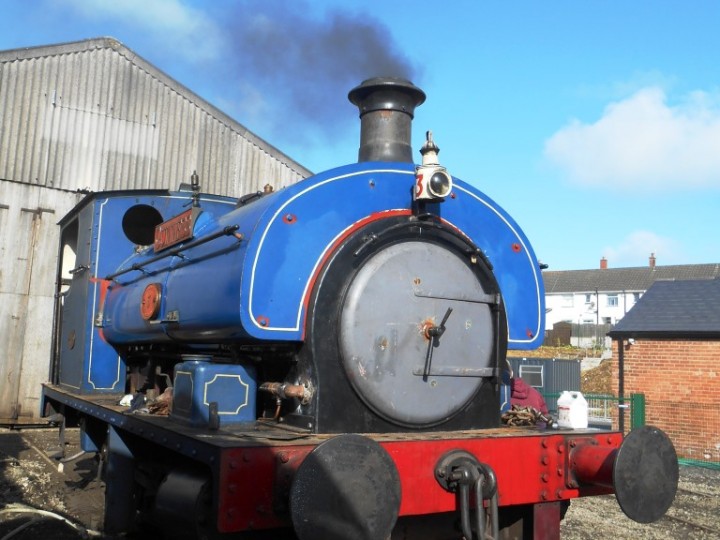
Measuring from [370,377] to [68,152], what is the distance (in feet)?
37.7

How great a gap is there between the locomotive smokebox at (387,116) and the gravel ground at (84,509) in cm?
362

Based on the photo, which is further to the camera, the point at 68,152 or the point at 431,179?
the point at 68,152

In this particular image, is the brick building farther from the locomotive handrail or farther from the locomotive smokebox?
the locomotive handrail

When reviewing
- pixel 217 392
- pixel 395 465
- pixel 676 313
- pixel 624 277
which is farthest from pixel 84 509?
pixel 624 277

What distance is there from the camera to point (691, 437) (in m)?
11.9

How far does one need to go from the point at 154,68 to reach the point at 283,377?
11.9 metres

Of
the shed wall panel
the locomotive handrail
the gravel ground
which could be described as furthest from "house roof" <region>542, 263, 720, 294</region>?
the locomotive handrail

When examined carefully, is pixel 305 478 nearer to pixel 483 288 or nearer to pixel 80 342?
pixel 483 288

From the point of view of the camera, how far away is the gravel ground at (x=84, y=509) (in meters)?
5.64

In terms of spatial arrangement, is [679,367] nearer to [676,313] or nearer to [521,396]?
[676,313]

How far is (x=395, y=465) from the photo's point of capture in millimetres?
2984

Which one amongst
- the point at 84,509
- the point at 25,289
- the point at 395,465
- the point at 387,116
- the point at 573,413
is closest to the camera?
the point at 395,465

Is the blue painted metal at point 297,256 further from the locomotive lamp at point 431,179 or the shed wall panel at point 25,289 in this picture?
the shed wall panel at point 25,289

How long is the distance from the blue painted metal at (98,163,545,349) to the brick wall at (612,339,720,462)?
912 cm
